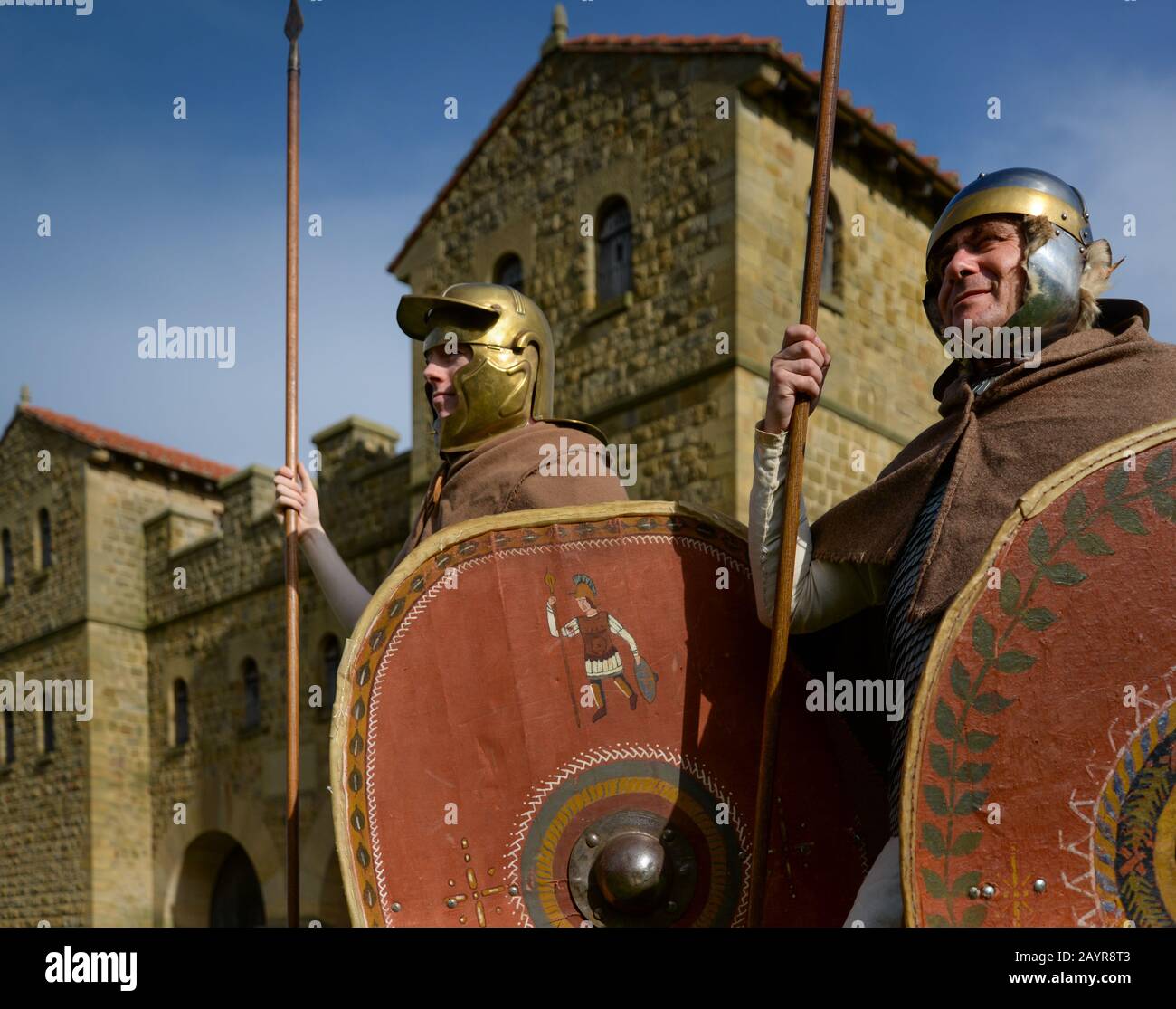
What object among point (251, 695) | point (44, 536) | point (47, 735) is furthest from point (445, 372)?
point (44, 536)

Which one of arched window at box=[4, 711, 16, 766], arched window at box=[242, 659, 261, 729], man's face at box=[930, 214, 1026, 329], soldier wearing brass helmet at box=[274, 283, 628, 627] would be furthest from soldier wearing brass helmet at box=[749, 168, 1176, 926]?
arched window at box=[4, 711, 16, 766]

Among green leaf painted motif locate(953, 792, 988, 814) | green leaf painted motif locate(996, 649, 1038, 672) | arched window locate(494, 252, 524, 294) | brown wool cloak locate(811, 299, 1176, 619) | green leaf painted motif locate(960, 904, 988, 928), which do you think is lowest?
green leaf painted motif locate(960, 904, 988, 928)

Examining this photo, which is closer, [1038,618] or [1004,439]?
[1038,618]

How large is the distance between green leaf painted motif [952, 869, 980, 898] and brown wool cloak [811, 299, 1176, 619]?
Answer: 1.39 feet

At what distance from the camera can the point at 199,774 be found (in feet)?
60.7

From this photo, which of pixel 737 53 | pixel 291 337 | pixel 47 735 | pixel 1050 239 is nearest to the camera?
pixel 1050 239

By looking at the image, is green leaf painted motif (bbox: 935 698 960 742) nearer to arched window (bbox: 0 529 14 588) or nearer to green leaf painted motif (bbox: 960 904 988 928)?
green leaf painted motif (bbox: 960 904 988 928)

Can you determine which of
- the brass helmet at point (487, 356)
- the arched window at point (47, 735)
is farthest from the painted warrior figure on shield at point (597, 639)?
the arched window at point (47, 735)

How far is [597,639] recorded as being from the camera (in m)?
2.82

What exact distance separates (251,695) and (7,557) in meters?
6.63

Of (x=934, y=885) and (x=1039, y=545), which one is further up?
(x=1039, y=545)

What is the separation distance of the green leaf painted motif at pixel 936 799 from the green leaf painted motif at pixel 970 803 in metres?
0.02

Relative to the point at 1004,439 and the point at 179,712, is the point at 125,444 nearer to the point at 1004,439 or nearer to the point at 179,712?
the point at 179,712

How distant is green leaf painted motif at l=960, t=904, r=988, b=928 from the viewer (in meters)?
2.08
